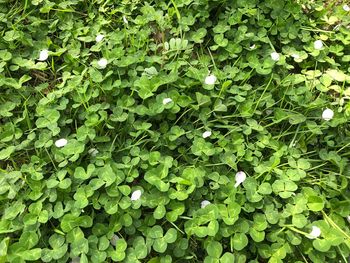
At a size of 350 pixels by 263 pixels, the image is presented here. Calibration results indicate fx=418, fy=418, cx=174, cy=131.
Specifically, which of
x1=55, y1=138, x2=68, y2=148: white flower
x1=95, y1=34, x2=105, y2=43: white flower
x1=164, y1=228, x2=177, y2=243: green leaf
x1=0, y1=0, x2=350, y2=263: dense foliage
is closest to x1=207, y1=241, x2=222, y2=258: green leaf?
x1=0, y1=0, x2=350, y2=263: dense foliage

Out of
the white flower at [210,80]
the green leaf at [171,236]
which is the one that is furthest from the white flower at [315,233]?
the white flower at [210,80]

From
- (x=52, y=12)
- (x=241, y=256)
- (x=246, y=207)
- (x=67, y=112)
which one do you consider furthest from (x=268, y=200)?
(x=52, y=12)

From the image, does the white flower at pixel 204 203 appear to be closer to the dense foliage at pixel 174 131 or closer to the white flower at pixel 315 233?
the dense foliage at pixel 174 131

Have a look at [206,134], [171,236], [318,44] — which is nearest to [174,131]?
[206,134]

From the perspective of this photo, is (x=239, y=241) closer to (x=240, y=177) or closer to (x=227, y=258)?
(x=227, y=258)

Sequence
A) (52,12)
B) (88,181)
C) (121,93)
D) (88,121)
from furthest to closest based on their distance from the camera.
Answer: (52,12)
(121,93)
(88,121)
(88,181)

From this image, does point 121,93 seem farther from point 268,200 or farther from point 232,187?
point 268,200

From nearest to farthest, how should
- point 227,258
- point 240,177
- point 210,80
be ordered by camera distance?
1. point 227,258
2. point 240,177
3. point 210,80

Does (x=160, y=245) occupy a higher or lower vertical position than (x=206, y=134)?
lower
